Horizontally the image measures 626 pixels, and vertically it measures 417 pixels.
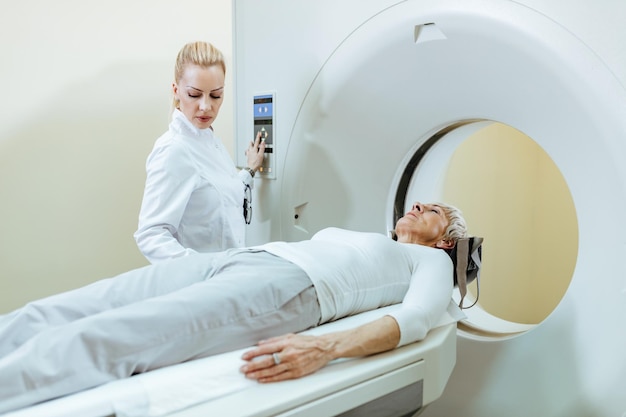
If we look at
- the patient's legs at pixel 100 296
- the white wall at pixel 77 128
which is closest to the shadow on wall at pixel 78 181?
the white wall at pixel 77 128

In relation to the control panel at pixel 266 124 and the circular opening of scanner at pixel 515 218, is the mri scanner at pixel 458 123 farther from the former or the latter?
the circular opening of scanner at pixel 515 218

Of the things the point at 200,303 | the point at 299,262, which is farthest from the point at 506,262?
the point at 200,303

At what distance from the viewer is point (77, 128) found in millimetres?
2436

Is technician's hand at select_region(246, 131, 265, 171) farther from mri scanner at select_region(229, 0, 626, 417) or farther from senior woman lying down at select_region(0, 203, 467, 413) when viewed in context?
senior woman lying down at select_region(0, 203, 467, 413)

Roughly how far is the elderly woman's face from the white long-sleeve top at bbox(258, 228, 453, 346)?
0.15 m

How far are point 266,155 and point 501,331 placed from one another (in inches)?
38.5

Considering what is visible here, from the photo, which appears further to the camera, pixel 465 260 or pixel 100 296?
pixel 465 260

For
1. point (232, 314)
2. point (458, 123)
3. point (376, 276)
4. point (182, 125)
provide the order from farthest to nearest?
point (182, 125) < point (458, 123) < point (376, 276) < point (232, 314)

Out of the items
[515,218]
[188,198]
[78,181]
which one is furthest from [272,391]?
[515,218]

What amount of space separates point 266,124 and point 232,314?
3.51ft

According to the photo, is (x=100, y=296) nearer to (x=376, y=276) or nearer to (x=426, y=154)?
(x=376, y=276)

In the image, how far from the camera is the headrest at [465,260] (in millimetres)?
1733

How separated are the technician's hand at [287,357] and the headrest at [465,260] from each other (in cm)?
67

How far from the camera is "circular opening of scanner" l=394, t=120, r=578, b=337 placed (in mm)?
3199
